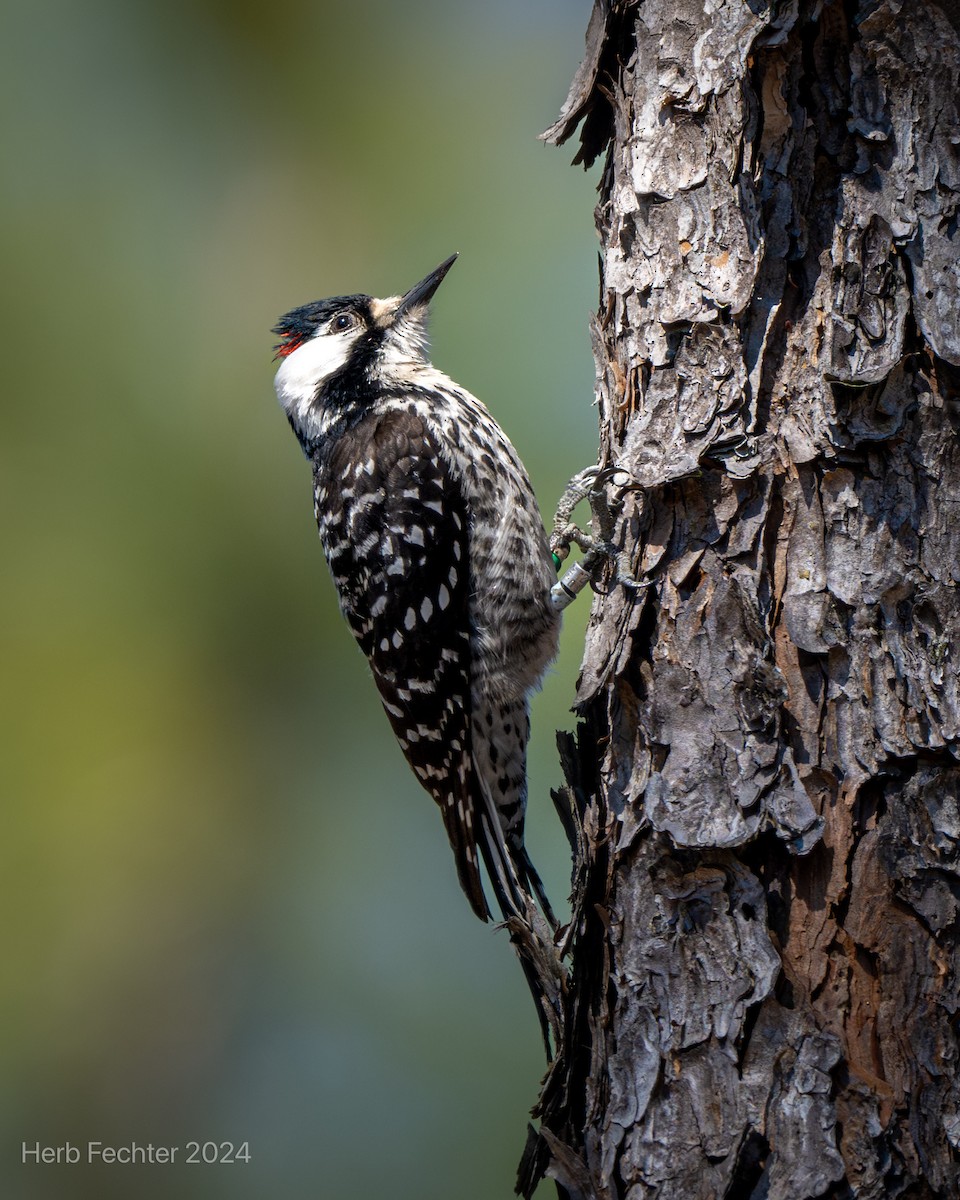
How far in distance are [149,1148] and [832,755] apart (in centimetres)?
413

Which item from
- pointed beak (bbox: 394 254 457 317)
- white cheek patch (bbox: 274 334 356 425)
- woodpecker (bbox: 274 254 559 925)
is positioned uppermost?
pointed beak (bbox: 394 254 457 317)

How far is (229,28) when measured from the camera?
534cm

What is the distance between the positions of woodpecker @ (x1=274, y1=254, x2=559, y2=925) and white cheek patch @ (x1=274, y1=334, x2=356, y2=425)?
347 millimetres

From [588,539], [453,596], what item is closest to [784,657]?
[588,539]

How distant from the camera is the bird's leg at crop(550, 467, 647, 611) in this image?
2105 millimetres

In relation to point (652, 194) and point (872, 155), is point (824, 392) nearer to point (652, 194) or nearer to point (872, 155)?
point (872, 155)

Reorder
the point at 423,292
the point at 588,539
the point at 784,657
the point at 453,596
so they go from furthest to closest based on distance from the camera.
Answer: the point at 423,292 → the point at 453,596 → the point at 588,539 → the point at 784,657

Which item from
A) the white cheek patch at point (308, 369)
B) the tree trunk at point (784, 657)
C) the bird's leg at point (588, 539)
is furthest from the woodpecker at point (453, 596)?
the tree trunk at point (784, 657)

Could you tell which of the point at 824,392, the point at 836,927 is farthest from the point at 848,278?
the point at 836,927

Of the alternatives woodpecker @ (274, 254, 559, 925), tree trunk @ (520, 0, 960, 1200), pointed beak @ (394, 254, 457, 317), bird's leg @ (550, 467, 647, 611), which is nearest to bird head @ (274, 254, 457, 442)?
pointed beak @ (394, 254, 457, 317)

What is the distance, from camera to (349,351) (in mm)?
3332

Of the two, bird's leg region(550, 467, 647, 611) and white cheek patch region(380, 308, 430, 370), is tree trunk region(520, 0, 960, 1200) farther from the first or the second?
white cheek patch region(380, 308, 430, 370)

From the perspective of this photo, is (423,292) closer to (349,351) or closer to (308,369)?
(349,351)

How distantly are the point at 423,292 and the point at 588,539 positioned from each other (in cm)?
126
